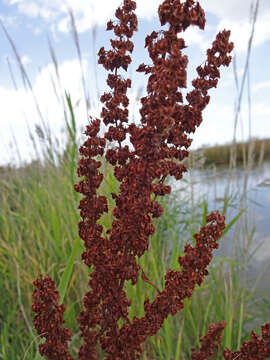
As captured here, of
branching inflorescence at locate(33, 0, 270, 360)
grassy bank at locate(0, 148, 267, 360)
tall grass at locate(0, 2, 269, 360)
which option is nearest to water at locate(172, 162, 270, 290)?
tall grass at locate(0, 2, 269, 360)

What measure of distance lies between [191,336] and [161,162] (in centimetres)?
156

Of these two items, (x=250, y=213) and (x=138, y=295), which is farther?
(x=250, y=213)

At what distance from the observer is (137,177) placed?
3.18 feet

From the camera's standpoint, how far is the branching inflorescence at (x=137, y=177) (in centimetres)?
94

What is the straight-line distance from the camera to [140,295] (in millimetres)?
2043

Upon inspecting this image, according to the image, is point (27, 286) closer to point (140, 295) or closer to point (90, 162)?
point (140, 295)

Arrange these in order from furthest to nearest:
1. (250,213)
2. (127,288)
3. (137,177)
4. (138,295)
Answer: (250,213) → (138,295) → (127,288) → (137,177)

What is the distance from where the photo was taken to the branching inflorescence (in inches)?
36.9

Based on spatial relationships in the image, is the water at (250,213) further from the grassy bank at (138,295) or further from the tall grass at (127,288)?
the grassy bank at (138,295)

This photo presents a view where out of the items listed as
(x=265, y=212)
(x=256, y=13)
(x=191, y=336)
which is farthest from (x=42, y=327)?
(x=265, y=212)

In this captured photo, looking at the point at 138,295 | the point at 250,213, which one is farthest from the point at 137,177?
the point at 250,213

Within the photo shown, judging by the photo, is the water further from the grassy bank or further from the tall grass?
the grassy bank

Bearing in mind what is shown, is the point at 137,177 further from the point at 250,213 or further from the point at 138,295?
the point at 250,213

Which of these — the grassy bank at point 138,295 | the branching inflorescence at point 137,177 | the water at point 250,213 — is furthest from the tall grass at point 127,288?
the branching inflorescence at point 137,177
